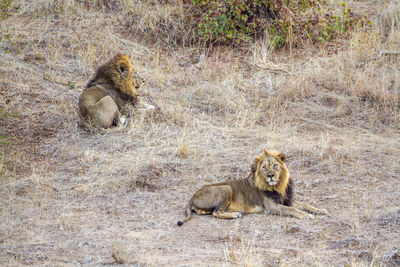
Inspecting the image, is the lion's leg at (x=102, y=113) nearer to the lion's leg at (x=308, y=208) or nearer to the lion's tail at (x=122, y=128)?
the lion's tail at (x=122, y=128)

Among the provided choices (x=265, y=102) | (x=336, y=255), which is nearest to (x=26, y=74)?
(x=265, y=102)

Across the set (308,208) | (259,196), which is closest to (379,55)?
(308,208)

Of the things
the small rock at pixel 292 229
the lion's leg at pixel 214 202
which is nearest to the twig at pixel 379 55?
the lion's leg at pixel 214 202

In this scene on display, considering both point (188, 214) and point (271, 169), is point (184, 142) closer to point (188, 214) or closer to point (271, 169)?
point (188, 214)

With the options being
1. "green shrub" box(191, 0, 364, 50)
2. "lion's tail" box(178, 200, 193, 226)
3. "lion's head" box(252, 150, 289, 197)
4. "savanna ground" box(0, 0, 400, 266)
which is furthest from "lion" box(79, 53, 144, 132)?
"lion's head" box(252, 150, 289, 197)

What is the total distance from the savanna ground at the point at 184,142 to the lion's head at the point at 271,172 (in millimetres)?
372

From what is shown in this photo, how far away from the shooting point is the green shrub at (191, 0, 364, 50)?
12523 mm

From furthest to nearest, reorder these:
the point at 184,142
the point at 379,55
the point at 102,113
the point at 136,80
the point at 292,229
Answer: the point at 379,55 < the point at 136,80 < the point at 102,113 < the point at 184,142 < the point at 292,229

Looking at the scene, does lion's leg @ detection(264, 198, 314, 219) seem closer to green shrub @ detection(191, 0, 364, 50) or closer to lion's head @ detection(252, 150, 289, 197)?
lion's head @ detection(252, 150, 289, 197)

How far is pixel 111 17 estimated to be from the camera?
1385 centimetres

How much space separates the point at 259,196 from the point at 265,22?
630 cm

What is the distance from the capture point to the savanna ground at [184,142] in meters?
6.24

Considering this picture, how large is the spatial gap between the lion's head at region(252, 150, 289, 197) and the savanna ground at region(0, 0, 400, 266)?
372mm

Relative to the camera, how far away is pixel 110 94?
10156 millimetres
